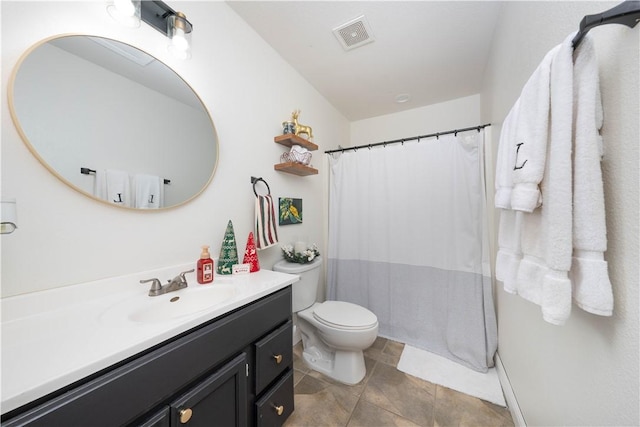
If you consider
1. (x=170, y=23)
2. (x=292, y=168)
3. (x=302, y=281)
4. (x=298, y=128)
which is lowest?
(x=302, y=281)

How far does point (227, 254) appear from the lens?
3.84 ft

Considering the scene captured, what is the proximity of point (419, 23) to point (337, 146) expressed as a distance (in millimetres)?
1292

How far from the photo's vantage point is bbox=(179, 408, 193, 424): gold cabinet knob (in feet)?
2.02

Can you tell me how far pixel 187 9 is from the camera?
1.11 metres

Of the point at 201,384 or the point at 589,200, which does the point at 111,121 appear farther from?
the point at 589,200

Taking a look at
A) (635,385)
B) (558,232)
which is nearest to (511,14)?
(558,232)

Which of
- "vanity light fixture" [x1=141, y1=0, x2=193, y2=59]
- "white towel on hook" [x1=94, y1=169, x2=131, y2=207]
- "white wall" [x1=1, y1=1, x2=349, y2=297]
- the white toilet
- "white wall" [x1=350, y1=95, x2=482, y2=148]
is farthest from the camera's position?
"white wall" [x1=350, y1=95, x2=482, y2=148]

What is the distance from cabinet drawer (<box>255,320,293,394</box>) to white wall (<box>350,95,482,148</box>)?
2.45 m

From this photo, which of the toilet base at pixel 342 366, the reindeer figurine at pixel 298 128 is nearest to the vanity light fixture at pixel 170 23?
the reindeer figurine at pixel 298 128

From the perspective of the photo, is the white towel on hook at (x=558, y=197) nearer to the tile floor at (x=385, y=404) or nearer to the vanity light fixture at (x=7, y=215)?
the tile floor at (x=385, y=404)

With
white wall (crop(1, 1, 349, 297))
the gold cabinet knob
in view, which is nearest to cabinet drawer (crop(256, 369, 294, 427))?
the gold cabinet knob

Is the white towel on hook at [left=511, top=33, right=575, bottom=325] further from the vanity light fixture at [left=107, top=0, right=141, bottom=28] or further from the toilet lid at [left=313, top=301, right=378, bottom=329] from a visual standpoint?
the vanity light fixture at [left=107, top=0, right=141, bottom=28]

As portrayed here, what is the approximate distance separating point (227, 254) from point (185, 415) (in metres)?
0.67

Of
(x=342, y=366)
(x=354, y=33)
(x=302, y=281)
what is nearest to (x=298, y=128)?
(x=354, y=33)
